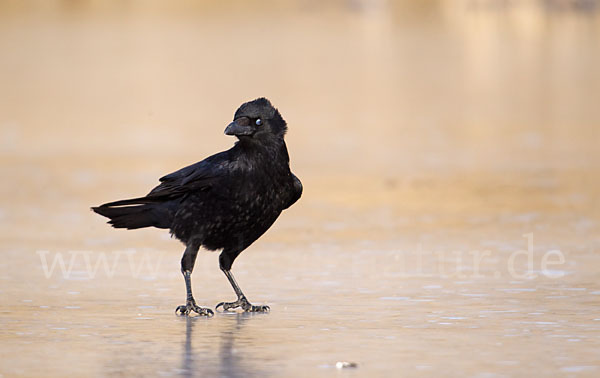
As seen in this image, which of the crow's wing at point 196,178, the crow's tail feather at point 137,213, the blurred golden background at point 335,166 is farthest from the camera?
the crow's tail feather at point 137,213

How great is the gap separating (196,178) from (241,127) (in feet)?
1.22

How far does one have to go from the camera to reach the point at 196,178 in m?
7.09

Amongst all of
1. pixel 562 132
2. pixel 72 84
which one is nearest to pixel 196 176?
pixel 562 132

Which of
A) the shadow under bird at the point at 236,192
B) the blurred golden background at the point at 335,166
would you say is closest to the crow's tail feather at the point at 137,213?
the shadow under bird at the point at 236,192

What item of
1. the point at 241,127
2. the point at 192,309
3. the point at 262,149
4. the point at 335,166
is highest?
the point at 335,166

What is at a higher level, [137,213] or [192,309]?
[137,213]

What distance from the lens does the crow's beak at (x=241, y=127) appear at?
275 inches

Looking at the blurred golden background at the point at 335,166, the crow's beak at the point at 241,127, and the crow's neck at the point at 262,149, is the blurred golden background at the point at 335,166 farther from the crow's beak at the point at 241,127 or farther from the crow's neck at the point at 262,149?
the crow's beak at the point at 241,127

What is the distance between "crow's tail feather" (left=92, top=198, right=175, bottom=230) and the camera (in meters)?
7.39

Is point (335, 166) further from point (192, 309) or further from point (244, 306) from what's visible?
point (192, 309)

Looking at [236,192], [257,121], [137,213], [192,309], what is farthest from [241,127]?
[192,309]

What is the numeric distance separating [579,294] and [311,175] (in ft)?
20.4

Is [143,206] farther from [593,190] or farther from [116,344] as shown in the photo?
[593,190]

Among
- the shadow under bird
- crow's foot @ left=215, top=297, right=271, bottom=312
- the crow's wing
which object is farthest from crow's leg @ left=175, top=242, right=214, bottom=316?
the crow's wing
